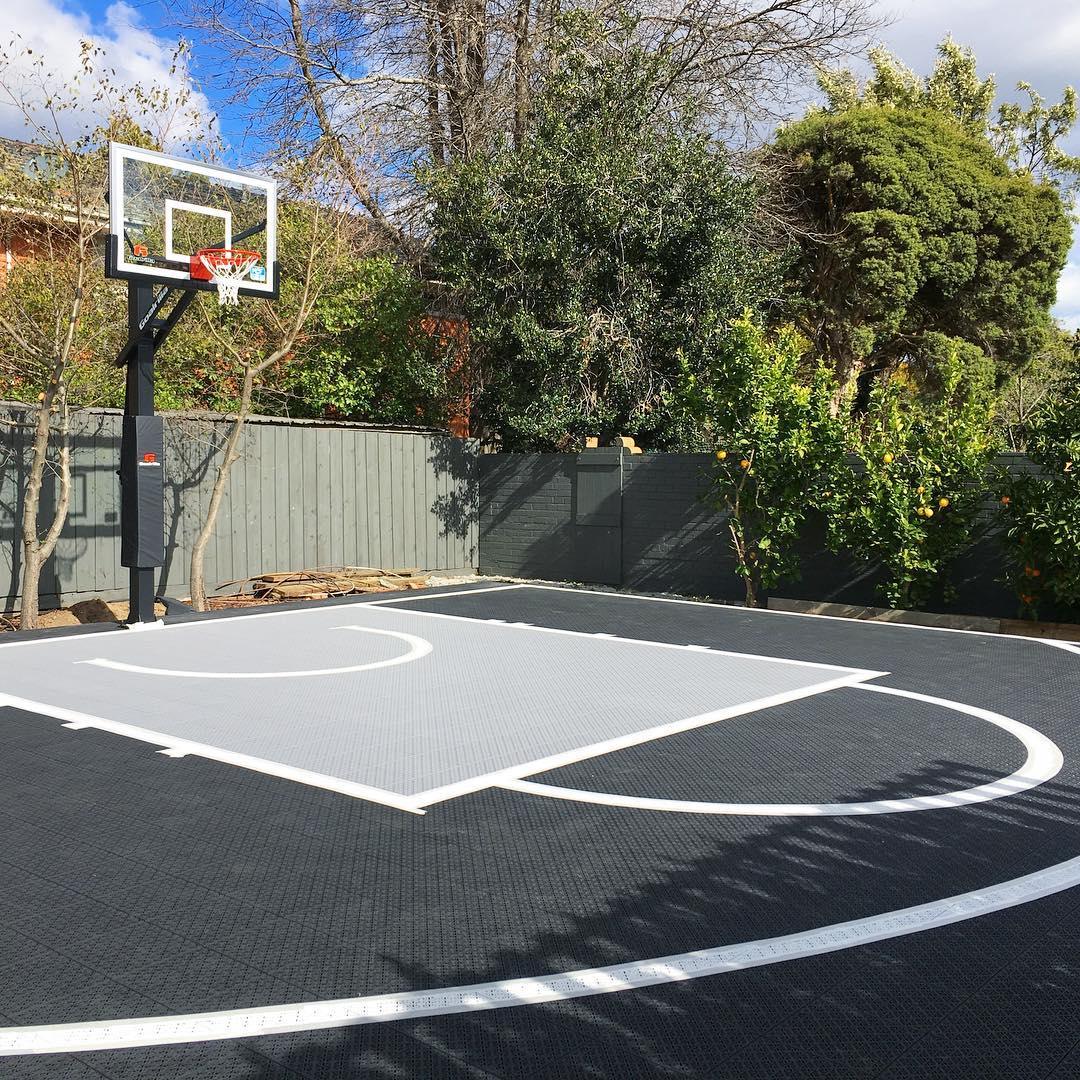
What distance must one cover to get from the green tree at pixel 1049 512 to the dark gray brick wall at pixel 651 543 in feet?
1.16

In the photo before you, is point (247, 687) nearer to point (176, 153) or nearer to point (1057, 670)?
point (1057, 670)

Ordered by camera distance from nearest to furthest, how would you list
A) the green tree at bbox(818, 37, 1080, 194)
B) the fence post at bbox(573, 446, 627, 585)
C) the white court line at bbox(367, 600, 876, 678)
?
1. the white court line at bbox(367, 600, 876, 678)
2. the fence post at bbox(573, 446, 627, 585)
3. the green tree at bbox(818, 37, 1080, 194)

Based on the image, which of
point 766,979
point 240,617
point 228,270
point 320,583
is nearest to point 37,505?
point 240,617

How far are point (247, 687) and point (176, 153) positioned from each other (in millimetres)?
6081

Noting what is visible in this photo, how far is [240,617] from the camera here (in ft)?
30.2

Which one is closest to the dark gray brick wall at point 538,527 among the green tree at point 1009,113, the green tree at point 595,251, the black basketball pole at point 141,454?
the green tree at point 595,251

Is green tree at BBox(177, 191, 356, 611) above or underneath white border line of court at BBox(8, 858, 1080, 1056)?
above

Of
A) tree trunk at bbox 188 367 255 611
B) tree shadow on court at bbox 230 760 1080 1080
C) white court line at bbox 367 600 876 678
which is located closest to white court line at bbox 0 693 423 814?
tree shadow on court at bbox 230 760 1080 1080

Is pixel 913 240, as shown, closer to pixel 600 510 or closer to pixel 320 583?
pixel 600 510

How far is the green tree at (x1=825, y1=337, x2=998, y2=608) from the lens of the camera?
8977 mm

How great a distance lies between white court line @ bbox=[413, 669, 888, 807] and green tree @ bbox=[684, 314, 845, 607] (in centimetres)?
352

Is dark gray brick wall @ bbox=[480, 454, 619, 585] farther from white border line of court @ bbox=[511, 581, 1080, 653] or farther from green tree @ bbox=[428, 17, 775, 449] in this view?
green tree @ bbox=[428, 17, 775, 449]

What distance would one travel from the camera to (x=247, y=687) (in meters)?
6.17

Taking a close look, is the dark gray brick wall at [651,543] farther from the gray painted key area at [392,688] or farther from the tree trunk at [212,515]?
the tree trunk at [212,515]
